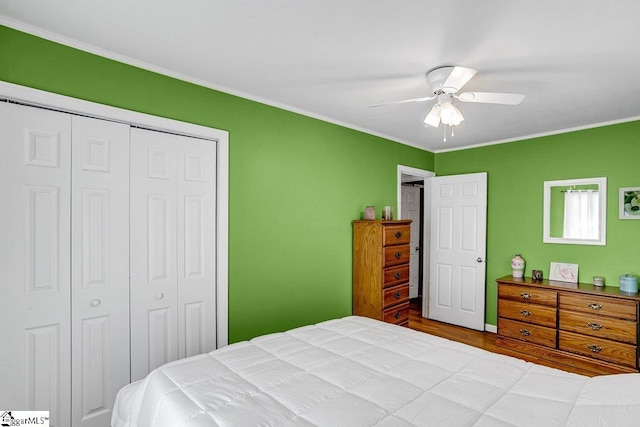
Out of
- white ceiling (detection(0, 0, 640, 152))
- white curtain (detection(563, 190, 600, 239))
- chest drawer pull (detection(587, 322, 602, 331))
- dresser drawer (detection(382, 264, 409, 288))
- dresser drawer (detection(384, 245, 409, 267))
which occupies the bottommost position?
chest drawer pull (detection(587, 322, 602, 331))

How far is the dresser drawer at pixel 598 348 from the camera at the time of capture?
3076 millimetres

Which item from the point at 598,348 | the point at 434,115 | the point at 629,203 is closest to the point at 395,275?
the point at 434,115

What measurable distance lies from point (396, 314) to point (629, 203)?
8.46 feet

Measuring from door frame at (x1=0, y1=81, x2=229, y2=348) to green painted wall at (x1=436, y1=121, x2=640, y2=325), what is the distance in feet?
11.1

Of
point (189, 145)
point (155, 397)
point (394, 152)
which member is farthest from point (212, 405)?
point (394, 152)

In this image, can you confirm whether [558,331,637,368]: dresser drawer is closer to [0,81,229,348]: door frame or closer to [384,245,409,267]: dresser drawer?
[384,245,409,267]: dresser drawer

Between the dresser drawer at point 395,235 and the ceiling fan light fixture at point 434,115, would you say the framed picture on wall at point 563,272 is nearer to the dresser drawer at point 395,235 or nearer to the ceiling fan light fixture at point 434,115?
the dresser drawer at point 395,235

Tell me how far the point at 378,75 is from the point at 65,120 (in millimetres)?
1995

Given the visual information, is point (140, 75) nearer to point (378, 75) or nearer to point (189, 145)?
point (189, 145)

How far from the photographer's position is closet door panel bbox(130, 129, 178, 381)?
225 centimetres

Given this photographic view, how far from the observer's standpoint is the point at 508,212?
4254mm

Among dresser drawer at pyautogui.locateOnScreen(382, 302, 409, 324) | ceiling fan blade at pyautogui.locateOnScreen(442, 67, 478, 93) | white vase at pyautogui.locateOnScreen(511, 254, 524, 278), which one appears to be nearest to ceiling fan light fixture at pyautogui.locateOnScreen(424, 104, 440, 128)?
ceiling fan blade at pyautogui.locateOnScreen(442, 67, 478, 93)

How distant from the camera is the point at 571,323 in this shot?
3.38m

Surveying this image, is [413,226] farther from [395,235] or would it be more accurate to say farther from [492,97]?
[492,97]
